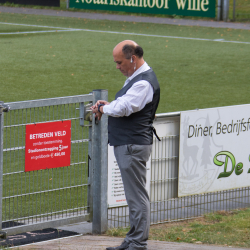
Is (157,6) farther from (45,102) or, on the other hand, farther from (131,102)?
(131,102)

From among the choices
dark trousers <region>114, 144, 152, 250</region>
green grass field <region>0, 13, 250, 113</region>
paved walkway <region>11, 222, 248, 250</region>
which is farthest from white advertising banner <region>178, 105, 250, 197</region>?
green grass field <region>0, 13, 250, 113</region>

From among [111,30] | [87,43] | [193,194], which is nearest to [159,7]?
[111,30]

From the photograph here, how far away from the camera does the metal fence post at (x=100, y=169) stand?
17.0ft

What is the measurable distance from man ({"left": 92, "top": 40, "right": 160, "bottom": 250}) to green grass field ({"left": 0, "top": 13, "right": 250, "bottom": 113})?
702cm

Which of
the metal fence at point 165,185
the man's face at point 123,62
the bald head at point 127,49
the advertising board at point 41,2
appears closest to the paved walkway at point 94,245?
the metal fence at point 165,185

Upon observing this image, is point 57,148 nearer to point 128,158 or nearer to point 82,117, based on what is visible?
point 82,117

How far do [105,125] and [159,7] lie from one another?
27544 millimetres

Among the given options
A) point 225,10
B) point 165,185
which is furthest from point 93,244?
point 225,10

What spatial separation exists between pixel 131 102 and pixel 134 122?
0.22 metres

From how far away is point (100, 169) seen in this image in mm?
5199

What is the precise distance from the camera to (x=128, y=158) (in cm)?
423

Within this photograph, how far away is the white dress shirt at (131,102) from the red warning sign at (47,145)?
0.86m

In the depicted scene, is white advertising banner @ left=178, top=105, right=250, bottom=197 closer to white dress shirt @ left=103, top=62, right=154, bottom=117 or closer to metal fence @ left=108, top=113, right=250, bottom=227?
metal fence @ left=108, top=113, right=250, bottom=227

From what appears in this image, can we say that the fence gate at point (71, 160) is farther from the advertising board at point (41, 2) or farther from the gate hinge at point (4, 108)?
the advertising board at point (41, 2)
